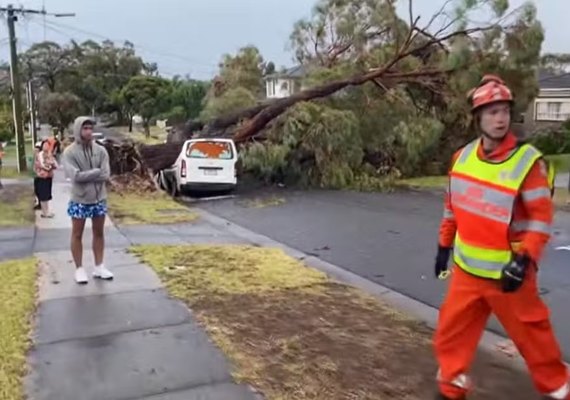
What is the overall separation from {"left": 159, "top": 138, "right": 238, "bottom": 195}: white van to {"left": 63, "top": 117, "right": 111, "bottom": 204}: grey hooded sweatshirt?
11013 millimetres

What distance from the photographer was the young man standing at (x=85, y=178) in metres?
6.53

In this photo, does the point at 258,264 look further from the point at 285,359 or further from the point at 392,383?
the point at 392,383

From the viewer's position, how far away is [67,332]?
5.18 meters

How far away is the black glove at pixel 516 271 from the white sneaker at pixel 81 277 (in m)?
4.47

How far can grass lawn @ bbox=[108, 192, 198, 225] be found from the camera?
39.9 ft

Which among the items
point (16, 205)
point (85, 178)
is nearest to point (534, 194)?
point (85, 178)

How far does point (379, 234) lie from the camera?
36.8ft

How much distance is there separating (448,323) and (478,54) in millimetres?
17579

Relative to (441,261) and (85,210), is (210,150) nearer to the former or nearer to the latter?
(85,210)

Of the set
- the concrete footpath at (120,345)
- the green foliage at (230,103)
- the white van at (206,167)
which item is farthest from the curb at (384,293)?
the green foliage at (230,103)

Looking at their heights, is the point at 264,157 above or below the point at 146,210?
above

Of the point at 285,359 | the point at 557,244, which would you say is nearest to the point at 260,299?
the point at 285,359

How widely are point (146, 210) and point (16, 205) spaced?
9.09ft

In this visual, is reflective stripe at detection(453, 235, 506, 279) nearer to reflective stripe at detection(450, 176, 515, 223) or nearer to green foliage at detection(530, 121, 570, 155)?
reflective stripe at detection(450, 176, 515, 223)
